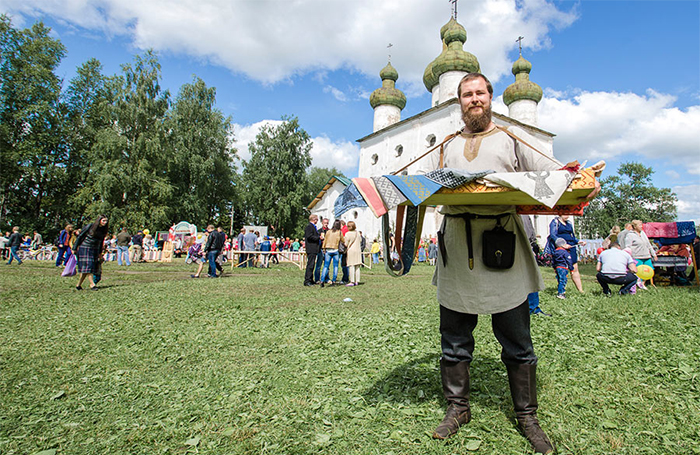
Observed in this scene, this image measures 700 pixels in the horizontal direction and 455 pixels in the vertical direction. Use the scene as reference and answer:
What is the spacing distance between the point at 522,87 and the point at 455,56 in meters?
8.69

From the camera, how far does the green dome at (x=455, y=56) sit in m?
33.1

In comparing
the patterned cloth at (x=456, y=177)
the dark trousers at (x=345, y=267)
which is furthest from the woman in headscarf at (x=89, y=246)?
the patterned cloth at (x=456, y=177)

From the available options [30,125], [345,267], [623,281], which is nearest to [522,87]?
[345,267]

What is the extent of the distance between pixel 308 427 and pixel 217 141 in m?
38.1

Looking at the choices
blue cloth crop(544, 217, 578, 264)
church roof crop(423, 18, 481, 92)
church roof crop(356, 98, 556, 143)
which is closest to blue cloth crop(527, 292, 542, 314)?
blue cloth crop(544, 217, 578, 264)

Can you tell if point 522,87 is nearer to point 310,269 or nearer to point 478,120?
point 310,269

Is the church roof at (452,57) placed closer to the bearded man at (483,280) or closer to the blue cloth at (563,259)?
the blue cloth at (563,259)

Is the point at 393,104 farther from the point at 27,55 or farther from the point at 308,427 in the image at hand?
the point at 308,427

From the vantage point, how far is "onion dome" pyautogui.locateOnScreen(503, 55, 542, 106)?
37344mm

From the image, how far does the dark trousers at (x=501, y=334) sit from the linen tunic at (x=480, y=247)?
86mm

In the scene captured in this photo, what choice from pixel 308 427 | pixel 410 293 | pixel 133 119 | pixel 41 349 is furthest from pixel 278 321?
pixel 133 119

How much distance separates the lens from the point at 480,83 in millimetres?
2566

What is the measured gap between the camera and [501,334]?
2564 millimetres

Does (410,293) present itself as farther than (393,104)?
No
